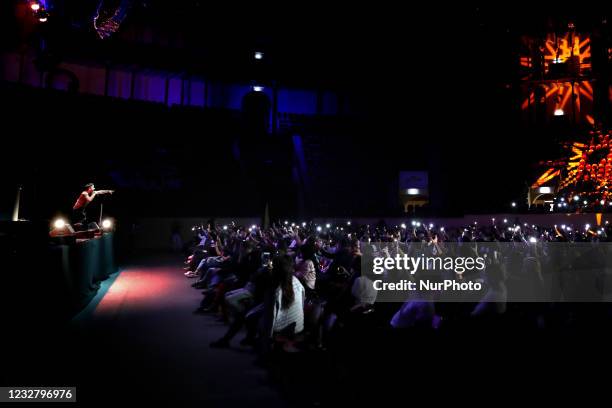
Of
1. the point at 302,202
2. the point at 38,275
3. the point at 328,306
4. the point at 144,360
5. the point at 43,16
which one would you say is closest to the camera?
the point at 328,306

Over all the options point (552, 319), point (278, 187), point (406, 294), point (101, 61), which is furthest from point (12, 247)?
point (101, 61)

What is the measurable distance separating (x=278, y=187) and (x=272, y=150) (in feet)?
6.53

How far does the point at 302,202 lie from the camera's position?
70.2 ft

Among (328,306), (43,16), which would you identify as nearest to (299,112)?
(43,16)

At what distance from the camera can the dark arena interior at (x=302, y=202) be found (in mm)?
4051

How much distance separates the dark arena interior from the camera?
405cm

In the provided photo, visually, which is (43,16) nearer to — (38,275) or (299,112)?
(38,275)

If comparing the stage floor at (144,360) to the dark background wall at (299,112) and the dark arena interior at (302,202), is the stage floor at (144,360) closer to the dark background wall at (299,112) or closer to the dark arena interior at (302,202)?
the dark arena interior at (302,202)

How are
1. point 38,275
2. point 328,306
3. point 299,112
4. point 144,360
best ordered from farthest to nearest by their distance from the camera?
1. point 299,112
2. point 38,275
3. point 144,360
4. point 328,306

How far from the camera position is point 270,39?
21469 mm

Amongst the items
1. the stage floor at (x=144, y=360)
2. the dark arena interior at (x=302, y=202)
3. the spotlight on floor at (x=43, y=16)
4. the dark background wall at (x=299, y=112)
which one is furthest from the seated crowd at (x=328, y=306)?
the dark background wall at (x=299, y=112)

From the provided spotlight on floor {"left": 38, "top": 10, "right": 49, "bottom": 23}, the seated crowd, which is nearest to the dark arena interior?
the seated crowd

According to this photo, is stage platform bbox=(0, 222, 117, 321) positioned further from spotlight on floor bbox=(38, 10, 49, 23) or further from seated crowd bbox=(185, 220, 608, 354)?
spotlight on floor bbox=(38, 10, 49, 23)

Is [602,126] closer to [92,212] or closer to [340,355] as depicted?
[340,355]
